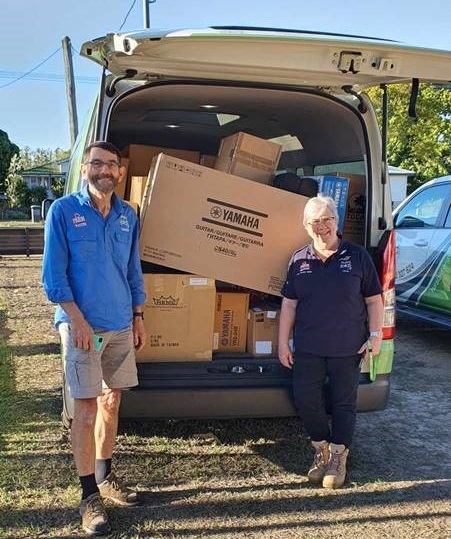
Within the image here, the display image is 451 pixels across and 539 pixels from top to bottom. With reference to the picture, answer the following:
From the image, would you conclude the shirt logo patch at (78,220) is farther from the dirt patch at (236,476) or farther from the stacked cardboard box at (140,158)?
the stacked cardboard box at (140,158)

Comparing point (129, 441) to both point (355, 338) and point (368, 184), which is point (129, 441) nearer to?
point (355, 338)

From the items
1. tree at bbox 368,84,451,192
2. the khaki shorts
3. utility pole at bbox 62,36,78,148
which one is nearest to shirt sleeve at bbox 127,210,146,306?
the khaki shorts

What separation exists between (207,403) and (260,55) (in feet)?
5.90

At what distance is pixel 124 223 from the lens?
3043 mm

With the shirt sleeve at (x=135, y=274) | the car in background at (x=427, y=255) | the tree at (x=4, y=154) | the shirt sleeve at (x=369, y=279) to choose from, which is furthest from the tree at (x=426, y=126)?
the tree at (x=4, y=154)

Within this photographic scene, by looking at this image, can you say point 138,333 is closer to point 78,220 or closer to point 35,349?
point 78,220

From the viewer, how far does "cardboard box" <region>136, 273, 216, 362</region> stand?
3467 mm

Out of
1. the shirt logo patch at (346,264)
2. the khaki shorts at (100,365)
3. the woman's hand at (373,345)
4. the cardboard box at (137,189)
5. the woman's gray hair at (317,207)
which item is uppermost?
the cardboard box at (137,189)

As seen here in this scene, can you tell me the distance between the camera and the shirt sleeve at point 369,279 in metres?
3.32

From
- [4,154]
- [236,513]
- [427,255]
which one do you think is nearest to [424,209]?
[427,255]

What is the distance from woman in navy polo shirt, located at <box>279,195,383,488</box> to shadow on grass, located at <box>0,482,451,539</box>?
23 cm

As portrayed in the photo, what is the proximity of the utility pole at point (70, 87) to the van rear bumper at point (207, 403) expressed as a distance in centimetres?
1490

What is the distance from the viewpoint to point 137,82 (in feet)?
11.6

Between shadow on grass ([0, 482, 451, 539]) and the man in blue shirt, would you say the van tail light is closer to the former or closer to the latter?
shadow on grass ([0, 482, 451, 539])
